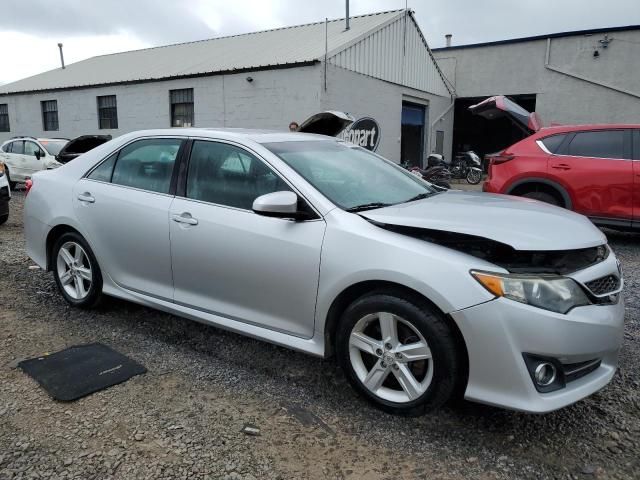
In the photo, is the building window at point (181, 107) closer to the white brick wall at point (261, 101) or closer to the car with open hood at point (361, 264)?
the white brick wall at point (261, 101)

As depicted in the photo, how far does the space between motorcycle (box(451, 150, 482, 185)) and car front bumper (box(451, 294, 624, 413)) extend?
15.5 meters

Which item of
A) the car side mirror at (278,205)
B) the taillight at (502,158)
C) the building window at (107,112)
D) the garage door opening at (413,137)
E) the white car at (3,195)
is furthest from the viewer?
the building window at (107,112)

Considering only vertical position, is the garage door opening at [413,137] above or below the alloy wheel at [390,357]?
above

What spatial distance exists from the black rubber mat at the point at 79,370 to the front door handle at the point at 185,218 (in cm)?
97

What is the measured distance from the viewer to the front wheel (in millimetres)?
17141

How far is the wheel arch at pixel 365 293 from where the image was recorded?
8.05ft

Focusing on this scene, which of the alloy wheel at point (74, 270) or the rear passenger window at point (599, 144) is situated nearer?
the alloy wheel at point (74, 270)

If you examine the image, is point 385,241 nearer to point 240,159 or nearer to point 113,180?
point 240,159

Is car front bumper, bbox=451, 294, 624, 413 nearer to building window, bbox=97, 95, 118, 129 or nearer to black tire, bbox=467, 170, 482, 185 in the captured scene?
black tire, bbox=467, 170, 482, 185

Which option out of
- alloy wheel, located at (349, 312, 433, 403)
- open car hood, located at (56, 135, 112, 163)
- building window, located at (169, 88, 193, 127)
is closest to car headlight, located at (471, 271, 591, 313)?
alloy wheel, located at (349, 312, 433, 403)

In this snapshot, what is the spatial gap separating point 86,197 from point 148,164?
622 millimetres

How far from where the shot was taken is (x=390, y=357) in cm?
263

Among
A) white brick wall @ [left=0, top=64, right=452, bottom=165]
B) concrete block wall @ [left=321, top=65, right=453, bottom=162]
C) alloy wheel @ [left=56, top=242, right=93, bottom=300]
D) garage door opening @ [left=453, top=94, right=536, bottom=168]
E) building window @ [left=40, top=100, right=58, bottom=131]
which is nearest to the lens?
alloy wheel @ [left=56, top=242, right=93, bottom=300]

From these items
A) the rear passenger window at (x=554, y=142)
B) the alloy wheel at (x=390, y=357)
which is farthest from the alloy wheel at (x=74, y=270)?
the rear passenger window at (x=554, y=142)
